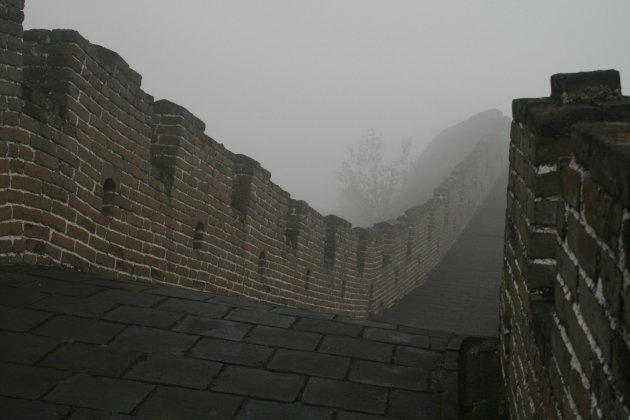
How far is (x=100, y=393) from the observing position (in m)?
2.64

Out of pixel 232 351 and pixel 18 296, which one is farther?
pixel 18 296

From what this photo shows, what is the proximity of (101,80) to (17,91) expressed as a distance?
0.80 metres

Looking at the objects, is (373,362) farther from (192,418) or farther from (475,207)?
(475,207)

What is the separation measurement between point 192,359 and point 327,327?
1.05 metres

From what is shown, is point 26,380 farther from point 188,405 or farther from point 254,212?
point 254,212

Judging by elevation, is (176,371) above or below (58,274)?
below

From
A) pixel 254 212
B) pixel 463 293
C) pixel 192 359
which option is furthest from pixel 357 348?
pixel 463 293

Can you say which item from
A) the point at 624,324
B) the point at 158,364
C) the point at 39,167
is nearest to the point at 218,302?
the point at 158,364

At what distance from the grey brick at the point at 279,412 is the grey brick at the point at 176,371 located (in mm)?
278

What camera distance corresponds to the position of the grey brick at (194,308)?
379 centimetres

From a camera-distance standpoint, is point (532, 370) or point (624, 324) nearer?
point (624, 324)

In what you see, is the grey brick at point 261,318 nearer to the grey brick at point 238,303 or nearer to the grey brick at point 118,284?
the grey brick at point 238,303

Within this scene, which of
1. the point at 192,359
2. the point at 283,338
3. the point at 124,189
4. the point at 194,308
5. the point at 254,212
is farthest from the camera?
the point at 254,212

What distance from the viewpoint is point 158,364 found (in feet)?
9.82
